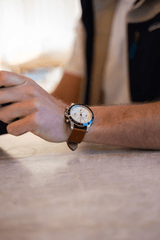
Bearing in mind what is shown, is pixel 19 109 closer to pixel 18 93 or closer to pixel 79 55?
pixel 18 93

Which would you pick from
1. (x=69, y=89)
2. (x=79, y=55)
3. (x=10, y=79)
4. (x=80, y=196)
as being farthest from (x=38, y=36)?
(x=80, y=196)

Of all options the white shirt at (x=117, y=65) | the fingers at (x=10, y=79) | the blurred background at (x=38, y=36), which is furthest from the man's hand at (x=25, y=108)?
the blurred background at (x=38, y=36)

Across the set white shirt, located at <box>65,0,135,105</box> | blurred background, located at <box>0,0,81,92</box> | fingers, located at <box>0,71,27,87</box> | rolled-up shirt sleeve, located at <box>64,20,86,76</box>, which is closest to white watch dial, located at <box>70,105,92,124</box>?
fingers, located at <box>0,71,27,87</box>

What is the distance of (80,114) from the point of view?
357mm

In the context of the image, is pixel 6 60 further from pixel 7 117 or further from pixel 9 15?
pixel 7 117

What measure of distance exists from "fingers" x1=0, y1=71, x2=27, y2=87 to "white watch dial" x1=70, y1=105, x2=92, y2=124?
109mm

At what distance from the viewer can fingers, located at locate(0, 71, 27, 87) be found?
0.99ft

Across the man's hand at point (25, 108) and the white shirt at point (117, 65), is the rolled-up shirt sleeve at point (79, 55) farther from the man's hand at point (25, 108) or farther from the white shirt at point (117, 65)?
the man's hand at point (25, 108)

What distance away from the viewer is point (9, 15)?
246 cm

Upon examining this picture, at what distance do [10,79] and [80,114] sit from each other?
0.46ft

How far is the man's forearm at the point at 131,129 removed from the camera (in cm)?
35

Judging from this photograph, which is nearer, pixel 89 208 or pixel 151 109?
pixel 89 208

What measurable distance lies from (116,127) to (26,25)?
267 centimetres

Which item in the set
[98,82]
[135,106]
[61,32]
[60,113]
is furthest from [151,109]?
[61,32]
